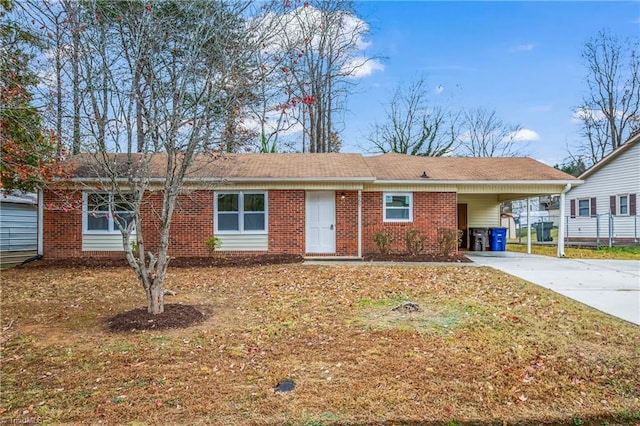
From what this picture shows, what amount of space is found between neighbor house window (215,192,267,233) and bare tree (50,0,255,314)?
21.5 ft

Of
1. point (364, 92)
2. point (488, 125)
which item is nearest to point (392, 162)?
point (364, 92)

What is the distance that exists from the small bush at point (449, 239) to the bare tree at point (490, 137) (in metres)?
23.4

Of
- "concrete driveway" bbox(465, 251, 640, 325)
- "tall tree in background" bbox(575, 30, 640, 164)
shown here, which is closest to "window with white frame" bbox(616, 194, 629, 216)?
"concrete driveway" bbox(465, 251, 640, 325)

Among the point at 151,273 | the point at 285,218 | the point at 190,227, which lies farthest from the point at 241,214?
the point at 151,273

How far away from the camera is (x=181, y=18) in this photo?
21.1 ft

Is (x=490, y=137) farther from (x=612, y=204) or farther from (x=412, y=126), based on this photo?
(x=612, y=204)

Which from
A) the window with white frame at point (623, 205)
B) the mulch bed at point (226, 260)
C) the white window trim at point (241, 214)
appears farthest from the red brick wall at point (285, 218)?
the window with white frame at point (623, 205)

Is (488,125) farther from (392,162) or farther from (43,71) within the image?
(43,71)

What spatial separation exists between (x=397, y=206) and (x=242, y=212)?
5.18m

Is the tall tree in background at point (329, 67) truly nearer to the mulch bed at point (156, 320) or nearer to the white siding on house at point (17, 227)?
the mulch bed at point (156, 320)

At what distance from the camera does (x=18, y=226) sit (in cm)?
1758

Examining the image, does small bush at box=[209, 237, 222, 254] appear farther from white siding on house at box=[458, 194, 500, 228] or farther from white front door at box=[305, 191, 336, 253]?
white siding on house at box=[458, 194, 500, 228]

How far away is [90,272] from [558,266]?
12.9m

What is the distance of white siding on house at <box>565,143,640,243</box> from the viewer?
1936 centimetres
